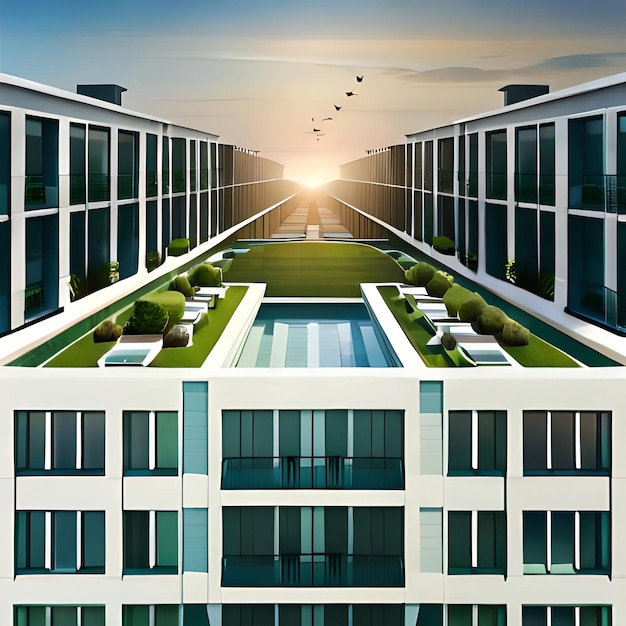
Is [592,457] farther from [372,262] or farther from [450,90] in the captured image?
[450,90]

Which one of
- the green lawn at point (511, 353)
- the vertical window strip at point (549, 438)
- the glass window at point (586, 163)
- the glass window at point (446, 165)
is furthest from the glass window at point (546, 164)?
the glass window at point (446, 165)

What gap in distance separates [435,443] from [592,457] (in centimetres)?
234

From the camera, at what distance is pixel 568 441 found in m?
13.4

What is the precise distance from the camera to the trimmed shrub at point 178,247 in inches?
1153

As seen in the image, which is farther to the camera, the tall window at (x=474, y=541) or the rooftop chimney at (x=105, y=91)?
the rooftop chimney at (x=105, y=91)

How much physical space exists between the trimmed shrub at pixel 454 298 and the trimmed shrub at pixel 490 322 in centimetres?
123

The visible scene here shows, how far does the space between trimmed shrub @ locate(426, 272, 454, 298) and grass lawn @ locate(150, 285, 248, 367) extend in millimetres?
4478

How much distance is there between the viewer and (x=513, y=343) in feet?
53.1

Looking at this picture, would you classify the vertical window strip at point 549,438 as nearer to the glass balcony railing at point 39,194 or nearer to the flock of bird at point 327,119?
the glass balcony railing at point 39,194

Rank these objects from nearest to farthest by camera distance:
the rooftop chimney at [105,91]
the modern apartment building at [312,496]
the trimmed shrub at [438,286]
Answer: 1. the modern apartment building at [312,496]
2. the trimmed shrub at [438,286]
3. the rooftop chimney at [105,91]

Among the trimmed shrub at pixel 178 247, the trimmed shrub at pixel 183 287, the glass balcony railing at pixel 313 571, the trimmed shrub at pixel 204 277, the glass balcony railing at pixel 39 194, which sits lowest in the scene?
the glass balcony railing at pixel 313 571

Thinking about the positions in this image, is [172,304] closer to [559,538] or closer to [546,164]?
→ [559,538]

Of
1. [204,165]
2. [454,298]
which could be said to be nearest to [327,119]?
[204,165]

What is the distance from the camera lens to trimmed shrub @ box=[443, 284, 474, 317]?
1831 centimetres
